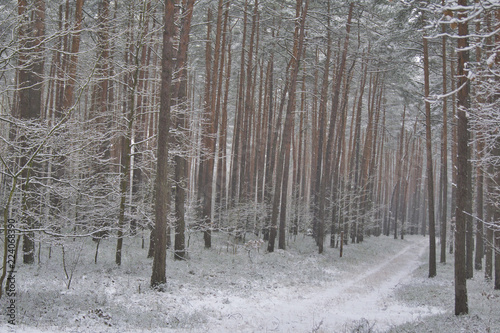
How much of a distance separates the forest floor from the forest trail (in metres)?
0.03

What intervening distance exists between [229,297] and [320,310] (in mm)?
2600

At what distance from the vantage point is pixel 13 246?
6.91 meters

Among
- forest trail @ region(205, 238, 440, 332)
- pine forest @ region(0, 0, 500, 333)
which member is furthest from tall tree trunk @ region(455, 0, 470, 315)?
forest trail @ region(205, 238, 440, 332)

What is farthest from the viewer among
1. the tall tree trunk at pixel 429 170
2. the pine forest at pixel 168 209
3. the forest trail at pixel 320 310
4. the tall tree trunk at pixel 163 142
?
the tall tree trunk at pixel 429 170

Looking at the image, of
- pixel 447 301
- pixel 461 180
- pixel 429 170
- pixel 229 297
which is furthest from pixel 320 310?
pixel 429 170

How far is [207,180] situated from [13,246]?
38.3 feet

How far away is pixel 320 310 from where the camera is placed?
9914 millimetres

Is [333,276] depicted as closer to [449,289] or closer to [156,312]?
[449,289]

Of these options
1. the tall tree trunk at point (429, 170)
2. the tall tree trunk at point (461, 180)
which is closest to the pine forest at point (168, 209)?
the tall tree trunk at point (461, 180)

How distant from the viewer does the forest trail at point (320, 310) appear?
8.24 metres

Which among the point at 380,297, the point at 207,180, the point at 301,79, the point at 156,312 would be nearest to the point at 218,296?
the point at 156,312

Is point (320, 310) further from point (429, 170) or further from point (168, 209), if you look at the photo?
point (429, 170)

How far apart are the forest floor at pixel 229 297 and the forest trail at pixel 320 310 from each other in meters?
0.03

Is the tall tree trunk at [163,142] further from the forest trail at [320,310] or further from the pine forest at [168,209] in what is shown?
the forest trail at [320,310]
